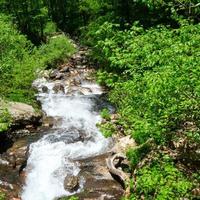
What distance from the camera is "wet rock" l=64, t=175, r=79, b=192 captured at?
18030 mm

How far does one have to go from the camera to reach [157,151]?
11078 mm

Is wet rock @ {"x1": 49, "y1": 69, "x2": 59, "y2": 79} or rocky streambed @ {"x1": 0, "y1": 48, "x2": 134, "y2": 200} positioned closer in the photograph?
rocky streambed @ {"x1": 0, "y1": 48, "x2": 134, "y2": 200}

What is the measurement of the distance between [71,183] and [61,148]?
13.5 ft

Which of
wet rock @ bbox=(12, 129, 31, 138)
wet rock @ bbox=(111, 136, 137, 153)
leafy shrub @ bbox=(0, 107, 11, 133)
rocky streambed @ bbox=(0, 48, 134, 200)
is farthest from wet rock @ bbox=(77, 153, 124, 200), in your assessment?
wet rock @ bbox=(12, 129, 31, 138)

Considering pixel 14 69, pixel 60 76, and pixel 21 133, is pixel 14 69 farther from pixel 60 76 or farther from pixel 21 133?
pixel 60 76

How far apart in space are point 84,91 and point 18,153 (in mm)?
12130

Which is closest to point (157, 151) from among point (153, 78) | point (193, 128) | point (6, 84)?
point (193, 128)

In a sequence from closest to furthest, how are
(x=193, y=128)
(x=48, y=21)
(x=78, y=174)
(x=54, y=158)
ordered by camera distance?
(x=193, y=128) → (x=78, y=174) → (x=54, y=158) → (x=48, y=21)

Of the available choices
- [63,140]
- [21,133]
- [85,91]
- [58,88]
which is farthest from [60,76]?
[63,140]

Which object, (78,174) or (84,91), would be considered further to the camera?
(84,91)

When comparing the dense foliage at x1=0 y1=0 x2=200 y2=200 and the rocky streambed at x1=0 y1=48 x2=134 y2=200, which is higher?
the dense foliage at x1=0 y1=0 x2=200 y2=200

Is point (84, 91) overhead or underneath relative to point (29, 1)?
underneath

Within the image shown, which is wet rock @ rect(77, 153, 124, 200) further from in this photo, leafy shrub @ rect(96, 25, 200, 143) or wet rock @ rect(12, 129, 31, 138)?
leafy shrub @ rect(96, 25, 200, 143)

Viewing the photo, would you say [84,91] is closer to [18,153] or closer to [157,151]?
[18,153]
